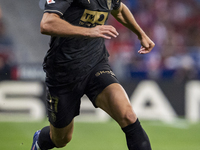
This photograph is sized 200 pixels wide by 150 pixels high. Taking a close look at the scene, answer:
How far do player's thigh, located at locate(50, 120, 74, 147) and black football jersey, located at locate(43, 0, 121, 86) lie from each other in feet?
1.67

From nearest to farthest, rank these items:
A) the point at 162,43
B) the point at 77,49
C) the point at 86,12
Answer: the point at 86,12
the point at 77,49
the point at 162,43

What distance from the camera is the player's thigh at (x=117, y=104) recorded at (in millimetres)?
3490

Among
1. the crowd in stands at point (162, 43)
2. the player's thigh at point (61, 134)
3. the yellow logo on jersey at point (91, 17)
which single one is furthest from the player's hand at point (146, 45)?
the crowd in stands at point (162, 43)

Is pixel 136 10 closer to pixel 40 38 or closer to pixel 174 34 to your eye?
pixel 174 34

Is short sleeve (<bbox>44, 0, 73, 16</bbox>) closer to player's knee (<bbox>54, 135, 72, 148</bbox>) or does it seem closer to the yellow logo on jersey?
the yellow logo on jersey

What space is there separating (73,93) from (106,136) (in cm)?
327

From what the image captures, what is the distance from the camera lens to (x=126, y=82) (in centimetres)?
938

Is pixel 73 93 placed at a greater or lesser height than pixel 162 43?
greater

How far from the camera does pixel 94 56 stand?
395cm

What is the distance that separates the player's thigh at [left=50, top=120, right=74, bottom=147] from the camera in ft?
13.4

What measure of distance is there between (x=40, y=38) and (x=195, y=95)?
4.74 metres

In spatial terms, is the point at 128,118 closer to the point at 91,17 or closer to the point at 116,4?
the point at 91,17

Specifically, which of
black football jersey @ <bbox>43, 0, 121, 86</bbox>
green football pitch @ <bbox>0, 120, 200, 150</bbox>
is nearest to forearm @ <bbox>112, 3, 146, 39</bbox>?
black football jersey @ <bbox>43, 0, 121, 86</bbox>

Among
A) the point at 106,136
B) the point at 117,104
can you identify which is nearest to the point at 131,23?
the point at 117,104
